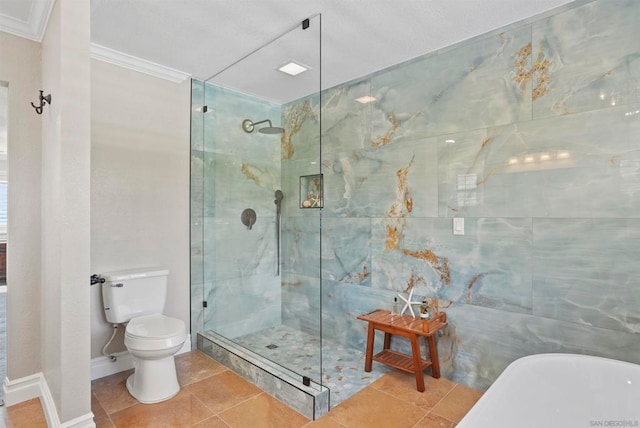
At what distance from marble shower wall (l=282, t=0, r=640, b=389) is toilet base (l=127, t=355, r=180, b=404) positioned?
1.04 meters

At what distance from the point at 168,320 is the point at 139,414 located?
61 cm

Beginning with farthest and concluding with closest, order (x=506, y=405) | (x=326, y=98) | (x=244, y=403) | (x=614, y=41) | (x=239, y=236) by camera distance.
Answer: (x=326, y=98), (x=239, y=236), (x=244, y=403), (x=614, y=41), (x=506, y=405)

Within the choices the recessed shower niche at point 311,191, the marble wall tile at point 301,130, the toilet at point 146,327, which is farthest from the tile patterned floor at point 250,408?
the marble wall tile at point 301,130

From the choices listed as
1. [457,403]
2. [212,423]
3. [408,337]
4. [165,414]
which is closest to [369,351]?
[408,337]

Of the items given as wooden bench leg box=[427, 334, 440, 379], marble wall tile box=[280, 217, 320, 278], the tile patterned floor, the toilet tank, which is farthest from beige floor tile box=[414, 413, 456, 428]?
the toilet tank

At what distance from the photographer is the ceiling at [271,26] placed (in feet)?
6.70

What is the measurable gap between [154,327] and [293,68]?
2149 millimetres

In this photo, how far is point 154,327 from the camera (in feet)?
7.75

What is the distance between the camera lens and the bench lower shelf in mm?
2451

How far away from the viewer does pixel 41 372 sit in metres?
2.31

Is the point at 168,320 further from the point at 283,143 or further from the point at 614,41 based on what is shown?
the point at 614,41

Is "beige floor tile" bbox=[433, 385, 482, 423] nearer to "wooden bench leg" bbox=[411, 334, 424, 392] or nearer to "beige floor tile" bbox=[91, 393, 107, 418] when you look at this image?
"wooden bench leg" bbox=[411, 334, 424, 392]

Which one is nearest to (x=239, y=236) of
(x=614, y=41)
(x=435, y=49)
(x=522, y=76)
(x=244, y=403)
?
(x=244, y=403)

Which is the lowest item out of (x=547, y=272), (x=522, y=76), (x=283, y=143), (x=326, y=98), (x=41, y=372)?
(x=41, y=372)
